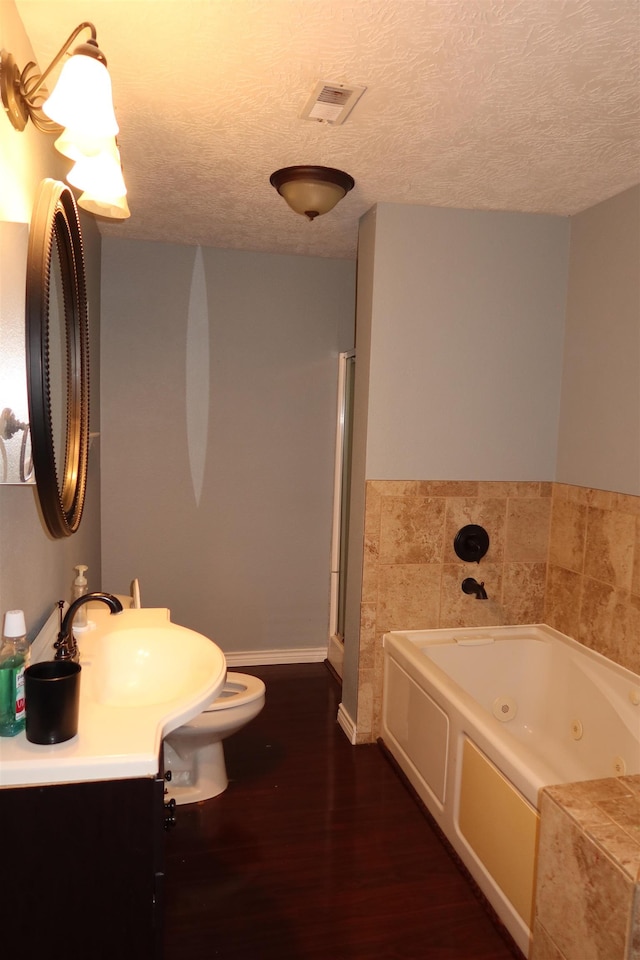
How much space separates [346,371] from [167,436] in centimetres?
108

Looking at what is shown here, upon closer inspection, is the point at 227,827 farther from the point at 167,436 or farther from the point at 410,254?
the point at 410,254

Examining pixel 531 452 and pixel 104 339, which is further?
pixel 104 339

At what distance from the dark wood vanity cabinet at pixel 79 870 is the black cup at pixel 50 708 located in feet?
0.34

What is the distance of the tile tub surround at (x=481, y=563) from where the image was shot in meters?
2.92

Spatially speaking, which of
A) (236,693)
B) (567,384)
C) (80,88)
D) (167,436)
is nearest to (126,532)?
(167,436)

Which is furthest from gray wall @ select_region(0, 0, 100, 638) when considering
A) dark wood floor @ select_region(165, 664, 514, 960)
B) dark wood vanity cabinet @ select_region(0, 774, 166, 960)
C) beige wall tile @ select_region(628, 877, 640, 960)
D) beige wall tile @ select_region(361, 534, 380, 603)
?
beige wall tile @ select_region(628, 877, 640, 960)

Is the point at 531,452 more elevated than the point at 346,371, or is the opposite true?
the point at 346,371

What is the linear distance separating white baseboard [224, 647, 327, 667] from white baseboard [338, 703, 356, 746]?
71cm

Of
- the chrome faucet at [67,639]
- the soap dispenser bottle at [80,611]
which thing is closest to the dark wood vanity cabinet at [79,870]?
the chrome faucet at [67,639]

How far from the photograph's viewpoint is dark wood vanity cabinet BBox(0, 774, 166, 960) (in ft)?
3.73

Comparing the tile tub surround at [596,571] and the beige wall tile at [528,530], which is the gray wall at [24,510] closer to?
the beige wall tile at [528,530]

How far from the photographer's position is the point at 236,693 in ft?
9.25

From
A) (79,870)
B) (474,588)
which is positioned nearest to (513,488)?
(474,588)

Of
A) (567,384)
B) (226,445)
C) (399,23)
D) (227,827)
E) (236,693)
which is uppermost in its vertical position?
(399,23)
